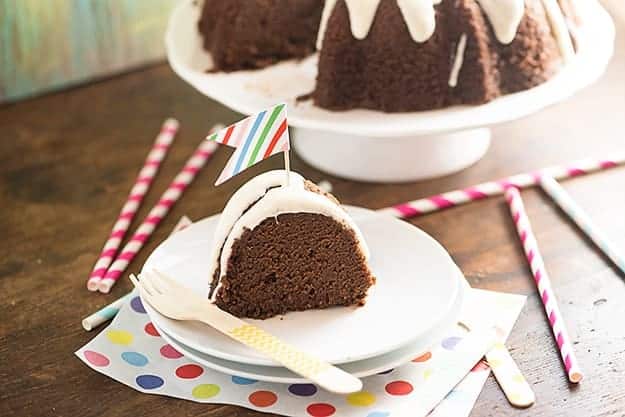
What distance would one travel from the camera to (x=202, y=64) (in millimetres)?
1714

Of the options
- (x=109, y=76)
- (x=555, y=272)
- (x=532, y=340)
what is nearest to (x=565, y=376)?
(x=532, y=340)

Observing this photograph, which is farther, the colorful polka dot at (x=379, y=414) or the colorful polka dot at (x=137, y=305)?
the colorful polka dot at (x=137, y=305)

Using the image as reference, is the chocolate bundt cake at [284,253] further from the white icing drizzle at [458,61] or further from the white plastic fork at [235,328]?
the white icing drizzle at [458,61]

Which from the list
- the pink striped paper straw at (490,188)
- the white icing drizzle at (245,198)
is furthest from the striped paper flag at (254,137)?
the pink striped paper straw at (490,188)

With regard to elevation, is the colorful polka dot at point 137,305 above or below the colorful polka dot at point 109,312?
above

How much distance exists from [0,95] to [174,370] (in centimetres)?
90

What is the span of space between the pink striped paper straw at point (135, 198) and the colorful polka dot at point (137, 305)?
84 mm

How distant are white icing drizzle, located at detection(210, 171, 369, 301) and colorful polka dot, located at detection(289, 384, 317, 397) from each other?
139 millimetres

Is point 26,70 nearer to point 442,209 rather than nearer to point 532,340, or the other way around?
point 442,209

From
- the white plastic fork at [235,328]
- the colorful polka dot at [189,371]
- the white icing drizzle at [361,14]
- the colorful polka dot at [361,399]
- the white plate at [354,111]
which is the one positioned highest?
→ the white icing drizzle at [361,14]

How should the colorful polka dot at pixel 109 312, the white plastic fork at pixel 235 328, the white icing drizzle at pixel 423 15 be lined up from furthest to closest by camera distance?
the white icing drizzle at pixel 423 15, the colorful polka dot at pixel 109 312, the white plastic fork at pixel 235 328

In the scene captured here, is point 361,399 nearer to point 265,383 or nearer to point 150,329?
point 265,383

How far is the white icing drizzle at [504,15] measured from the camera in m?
1.45

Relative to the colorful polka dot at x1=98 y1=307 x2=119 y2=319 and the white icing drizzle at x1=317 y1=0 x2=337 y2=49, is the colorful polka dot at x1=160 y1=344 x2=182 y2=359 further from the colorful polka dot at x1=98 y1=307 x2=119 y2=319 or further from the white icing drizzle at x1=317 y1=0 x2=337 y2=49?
the white icing drizzle at x1=317 y1=0 x2=337 y2=49
